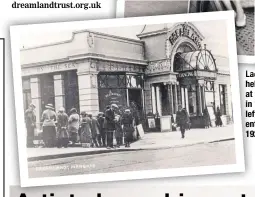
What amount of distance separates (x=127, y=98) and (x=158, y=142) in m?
Result: 0.10

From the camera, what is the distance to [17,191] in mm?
882

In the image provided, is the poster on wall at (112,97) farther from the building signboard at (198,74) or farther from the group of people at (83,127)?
the building signboard at (198,74)

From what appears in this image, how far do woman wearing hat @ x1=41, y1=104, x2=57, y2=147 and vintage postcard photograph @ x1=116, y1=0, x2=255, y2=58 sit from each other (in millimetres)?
256

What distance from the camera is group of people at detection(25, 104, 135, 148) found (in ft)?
2.87

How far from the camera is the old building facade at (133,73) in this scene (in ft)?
2.86

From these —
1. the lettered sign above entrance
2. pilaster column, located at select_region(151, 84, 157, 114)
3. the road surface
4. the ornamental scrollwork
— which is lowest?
the road surface

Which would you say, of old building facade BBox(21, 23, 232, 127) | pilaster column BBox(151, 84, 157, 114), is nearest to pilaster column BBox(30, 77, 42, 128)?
old building facade BBox(21, 23, 232, 127)

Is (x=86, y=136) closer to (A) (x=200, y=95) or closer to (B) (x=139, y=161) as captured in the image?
(B) (x=139, y=161)

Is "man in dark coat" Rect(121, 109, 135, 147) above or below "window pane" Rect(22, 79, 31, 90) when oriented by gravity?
below

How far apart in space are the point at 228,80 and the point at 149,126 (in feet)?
0.58

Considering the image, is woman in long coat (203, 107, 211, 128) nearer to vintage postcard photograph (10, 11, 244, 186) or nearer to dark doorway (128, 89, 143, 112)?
vintage postcard photograph (10, 11, 244, 186)

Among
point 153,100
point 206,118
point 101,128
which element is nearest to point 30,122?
point 101,128

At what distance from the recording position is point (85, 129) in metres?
0.88

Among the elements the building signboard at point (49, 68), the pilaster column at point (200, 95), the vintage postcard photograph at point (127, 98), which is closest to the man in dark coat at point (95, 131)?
the vintage postcard photograph at point (127, 98)
